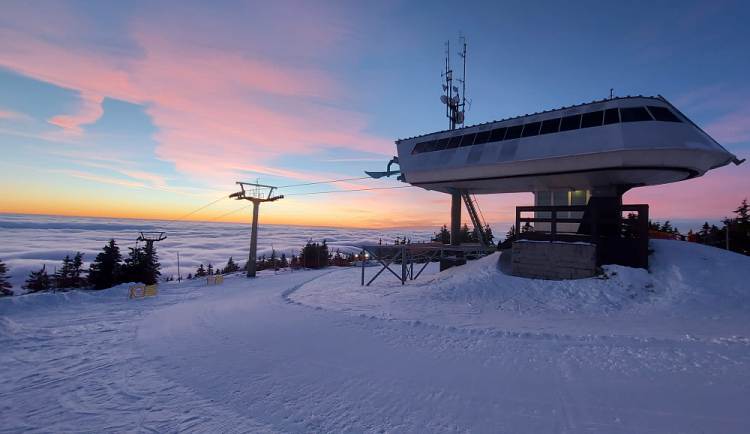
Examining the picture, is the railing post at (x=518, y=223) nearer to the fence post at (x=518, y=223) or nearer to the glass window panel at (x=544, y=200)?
the fence post at (x=518, y=223)

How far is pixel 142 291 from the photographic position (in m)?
16.7

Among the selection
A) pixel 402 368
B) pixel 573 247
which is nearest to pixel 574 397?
pixel 402 368

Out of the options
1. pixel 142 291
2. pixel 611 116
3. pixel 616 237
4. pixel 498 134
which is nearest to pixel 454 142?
pixel 498 134

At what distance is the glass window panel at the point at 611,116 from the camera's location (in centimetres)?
1278

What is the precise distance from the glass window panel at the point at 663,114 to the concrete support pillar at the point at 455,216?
31.2ft

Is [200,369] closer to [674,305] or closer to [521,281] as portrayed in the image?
[521,281]

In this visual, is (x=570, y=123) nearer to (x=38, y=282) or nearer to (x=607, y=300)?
(x=607, y=300)

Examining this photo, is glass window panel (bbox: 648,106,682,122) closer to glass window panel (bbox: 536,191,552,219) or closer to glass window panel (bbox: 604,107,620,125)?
glass window panel (bbox: 604,107,620,125)

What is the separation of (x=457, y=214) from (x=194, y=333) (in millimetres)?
15469

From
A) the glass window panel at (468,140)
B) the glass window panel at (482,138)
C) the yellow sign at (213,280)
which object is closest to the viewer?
the glass window panel at (482,138)

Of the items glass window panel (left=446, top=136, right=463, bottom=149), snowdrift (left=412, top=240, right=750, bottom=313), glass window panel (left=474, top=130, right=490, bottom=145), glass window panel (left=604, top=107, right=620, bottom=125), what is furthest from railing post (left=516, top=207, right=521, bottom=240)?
glass window panel (left=446, top=136, right=463, bottom=149)

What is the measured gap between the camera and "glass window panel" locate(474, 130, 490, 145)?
16.7 m

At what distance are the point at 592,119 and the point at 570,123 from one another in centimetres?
82

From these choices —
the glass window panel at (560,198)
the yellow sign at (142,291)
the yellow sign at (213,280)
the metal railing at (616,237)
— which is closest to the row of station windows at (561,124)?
the metal railing at (616,237)
